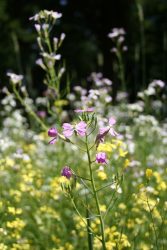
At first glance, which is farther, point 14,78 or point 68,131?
point 14,78

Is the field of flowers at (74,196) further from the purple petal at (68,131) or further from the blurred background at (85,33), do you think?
the blurred background at (85,33)

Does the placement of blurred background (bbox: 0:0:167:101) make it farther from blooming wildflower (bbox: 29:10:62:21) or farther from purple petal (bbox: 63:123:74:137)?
purple petal (bbox: 63:123:74:137)

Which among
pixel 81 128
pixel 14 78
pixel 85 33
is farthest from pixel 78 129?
pixel 85 33

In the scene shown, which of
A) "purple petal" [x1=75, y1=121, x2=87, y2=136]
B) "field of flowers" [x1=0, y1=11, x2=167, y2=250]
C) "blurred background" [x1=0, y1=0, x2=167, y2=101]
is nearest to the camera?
"purple petal" [x1=75, y1=121, x2=87, y2=136]

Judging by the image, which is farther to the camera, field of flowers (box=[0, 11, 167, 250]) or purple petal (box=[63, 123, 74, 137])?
field of flowers (box=[0, 11, 167, 250])

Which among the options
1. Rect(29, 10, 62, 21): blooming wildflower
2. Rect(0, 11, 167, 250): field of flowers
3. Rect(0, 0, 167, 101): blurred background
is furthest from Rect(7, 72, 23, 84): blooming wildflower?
Rect(0, 0, 167, 101): blurred background

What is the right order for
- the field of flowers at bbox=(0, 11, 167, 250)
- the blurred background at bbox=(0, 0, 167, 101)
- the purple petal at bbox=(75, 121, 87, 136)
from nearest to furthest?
the purple petal at bbox=(75, 121, 87, 136), the field of flowers at bbox=(0, 11, 167, 250), the blurred background at bbox=(0, 0, 167, 101)

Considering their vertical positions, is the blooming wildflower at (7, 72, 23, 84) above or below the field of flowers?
above

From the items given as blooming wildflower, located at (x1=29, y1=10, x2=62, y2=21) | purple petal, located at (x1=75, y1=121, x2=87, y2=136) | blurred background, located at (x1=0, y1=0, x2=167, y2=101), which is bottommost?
purple petal, located at (x1=75, y1=121, x2=87, y2=136)

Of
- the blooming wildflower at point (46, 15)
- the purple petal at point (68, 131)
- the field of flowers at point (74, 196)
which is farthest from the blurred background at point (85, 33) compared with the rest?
the purple petal at point (68, 131)

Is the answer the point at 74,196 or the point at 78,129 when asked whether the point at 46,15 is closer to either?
the point at 74,196
